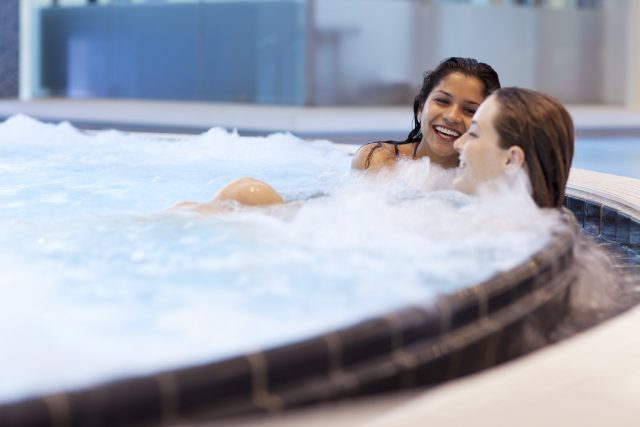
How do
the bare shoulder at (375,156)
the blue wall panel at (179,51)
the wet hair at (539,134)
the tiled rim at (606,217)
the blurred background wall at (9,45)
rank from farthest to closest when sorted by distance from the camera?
the blurred background wall at (9,45) < the blue wall panel at (179,51) < the bare shoulder at (375,156) < the tiled rim at (606,217) < the wet hair at (539,134)

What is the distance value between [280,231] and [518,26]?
9335mm

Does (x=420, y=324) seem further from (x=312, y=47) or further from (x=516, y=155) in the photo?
(x=312, y=47)

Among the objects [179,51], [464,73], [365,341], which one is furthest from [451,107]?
[179,51]

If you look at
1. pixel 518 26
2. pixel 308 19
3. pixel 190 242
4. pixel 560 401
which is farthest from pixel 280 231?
pixel 518 26

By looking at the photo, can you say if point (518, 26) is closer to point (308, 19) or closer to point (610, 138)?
point (610, 138)

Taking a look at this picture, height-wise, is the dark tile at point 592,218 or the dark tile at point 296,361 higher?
the dark tile at point 296,361

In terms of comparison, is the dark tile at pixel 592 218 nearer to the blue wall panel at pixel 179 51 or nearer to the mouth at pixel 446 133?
the mouth at pixel 446 133

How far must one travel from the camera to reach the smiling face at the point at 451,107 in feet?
10.7

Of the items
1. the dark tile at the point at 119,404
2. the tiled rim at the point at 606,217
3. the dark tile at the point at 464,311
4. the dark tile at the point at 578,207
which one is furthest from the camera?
the dark tile at the point at 578,207

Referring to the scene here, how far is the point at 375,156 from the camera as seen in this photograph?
3.64 metres

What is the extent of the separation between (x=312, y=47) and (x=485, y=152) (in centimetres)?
737

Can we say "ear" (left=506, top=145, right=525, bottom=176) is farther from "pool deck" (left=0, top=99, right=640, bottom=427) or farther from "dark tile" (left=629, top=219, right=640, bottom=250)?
"pool deck" (left=0, top=99, right=640, bottom=427)

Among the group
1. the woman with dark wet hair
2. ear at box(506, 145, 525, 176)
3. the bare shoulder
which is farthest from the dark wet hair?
ear at box(506, 145, 525, 176)

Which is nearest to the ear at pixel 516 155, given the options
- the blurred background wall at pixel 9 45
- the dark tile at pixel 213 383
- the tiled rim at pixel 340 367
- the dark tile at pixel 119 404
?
the tiled rim at pixel 340 367
